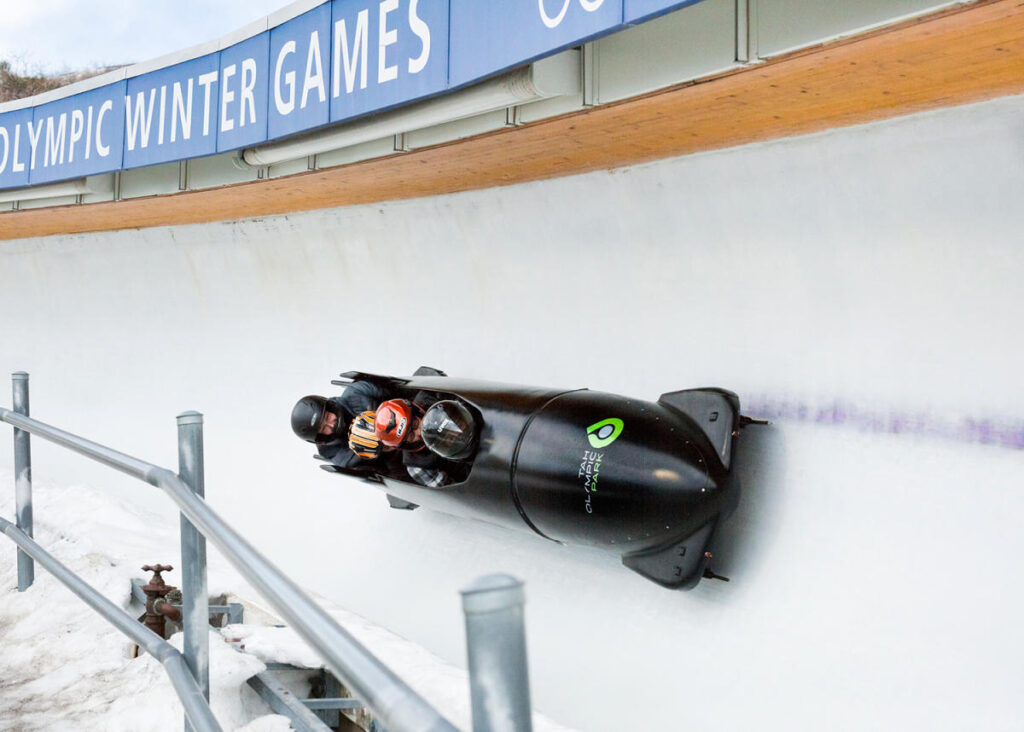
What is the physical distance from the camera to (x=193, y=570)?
1.50 m

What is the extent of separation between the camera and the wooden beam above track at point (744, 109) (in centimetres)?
201

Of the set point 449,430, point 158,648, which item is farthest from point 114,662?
point 449,430

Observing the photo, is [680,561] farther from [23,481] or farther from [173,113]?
[173,113]

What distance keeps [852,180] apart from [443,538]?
235 centimetres

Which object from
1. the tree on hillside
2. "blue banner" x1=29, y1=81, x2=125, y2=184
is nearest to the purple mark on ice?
"blue banner" x1=29, y1=81, x2=125, y2=184

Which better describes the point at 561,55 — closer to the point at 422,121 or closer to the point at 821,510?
the point at 422,121

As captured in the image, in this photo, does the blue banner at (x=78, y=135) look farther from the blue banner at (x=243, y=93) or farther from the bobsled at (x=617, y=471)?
the bobsled at (x=617, y=471)

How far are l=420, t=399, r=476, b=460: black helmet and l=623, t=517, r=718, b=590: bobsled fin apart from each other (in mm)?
670

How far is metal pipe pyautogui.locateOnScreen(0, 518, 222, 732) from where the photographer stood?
126cm

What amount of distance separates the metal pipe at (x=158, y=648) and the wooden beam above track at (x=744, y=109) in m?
1.85

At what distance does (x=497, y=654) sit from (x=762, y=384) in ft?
8.10

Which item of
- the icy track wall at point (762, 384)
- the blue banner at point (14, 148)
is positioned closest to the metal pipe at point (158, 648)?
the icy track wall at point (762, 384)

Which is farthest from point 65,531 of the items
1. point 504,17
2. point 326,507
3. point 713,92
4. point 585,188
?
point 713,92

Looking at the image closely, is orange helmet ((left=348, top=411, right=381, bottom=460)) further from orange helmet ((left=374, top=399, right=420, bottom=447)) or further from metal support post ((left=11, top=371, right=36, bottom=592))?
metal support post ((left=11, top=371, right=36, bottom=592))
